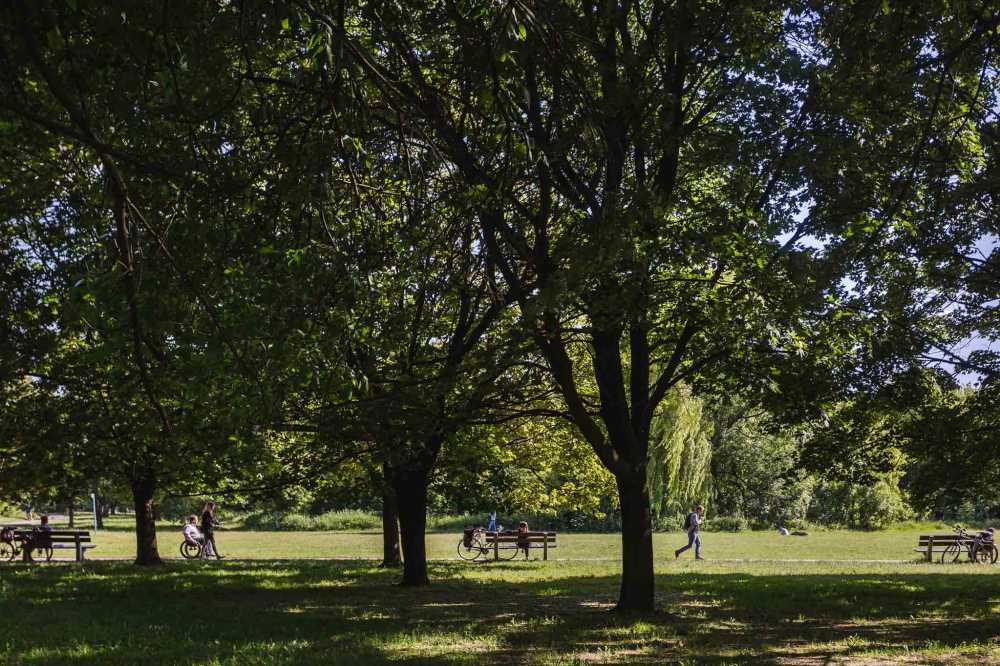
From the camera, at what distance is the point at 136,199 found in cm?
791

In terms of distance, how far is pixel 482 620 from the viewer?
11891 mm

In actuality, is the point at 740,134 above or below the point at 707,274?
above

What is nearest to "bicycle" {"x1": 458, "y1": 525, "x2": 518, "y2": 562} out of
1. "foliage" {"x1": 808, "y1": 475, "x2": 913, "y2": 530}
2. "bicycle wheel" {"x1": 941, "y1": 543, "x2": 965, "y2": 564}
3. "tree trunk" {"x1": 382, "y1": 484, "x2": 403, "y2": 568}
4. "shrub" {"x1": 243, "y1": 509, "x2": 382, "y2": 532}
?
"tree trunk" {"x1": 382, "y1": 484, "x2": 403, "y2": 568}

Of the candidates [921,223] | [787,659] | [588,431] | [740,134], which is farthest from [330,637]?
[921,223]

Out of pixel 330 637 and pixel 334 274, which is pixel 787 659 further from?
pixel 334 274

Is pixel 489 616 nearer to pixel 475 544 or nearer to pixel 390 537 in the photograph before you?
pixel 390 537

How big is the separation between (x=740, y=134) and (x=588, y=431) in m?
3.96

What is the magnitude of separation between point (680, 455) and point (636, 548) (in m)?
25.1

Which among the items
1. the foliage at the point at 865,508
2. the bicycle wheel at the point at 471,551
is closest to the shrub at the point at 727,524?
the foliage at the point at 865,508

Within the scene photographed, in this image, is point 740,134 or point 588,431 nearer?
point 740,134

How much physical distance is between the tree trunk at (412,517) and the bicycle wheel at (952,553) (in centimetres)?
1600

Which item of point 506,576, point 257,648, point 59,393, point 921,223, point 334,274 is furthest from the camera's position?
point 506,576

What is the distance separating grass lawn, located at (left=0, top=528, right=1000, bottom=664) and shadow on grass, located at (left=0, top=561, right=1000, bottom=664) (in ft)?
0.11

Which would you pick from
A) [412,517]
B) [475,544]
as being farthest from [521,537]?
[412,517]
